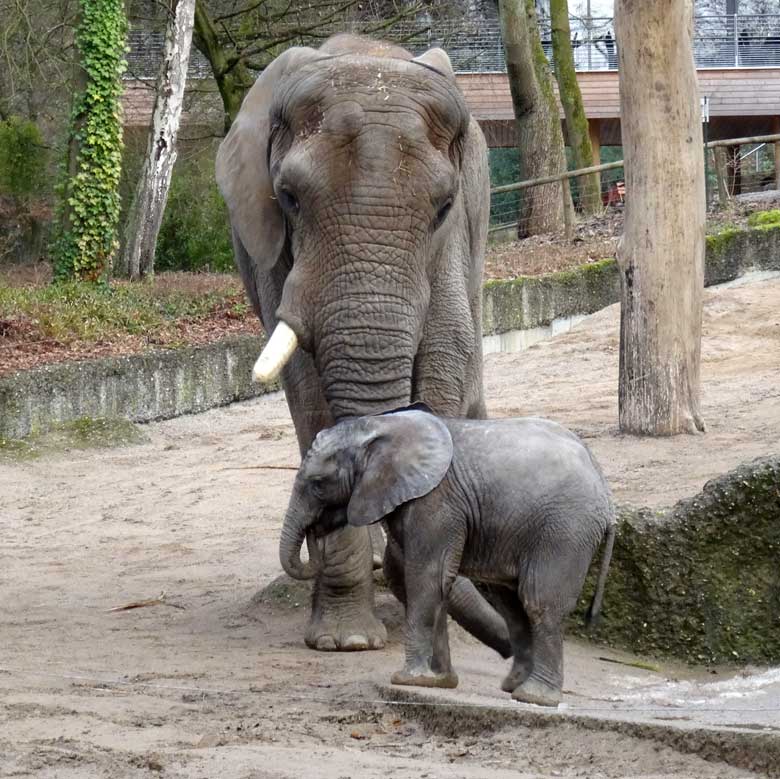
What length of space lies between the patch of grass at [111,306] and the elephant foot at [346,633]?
9.54 meters

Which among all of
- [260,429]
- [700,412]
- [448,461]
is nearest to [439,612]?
[448,461]

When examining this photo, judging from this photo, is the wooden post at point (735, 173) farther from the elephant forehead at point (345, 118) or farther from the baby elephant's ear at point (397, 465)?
the baby elephant's ear at point (397, 465)

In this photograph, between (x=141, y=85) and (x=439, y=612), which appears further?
(x=141, y=85)

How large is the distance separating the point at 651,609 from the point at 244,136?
2790 mm

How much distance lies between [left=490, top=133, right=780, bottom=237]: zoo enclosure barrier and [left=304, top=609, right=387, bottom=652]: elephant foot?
14630 mm

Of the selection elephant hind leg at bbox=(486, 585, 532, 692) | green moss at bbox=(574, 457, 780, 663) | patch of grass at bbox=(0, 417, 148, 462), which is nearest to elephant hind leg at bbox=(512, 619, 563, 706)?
elephant hind leg at bbox=(486, 585, 532, 692)

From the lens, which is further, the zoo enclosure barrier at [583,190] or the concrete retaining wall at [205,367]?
the zoo enclosure barrier at [583,190]

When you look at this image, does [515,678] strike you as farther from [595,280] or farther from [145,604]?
[595,280]

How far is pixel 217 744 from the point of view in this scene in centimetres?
478

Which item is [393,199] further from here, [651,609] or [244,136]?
[651,609]

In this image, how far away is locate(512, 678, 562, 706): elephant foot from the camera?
5.45 meters

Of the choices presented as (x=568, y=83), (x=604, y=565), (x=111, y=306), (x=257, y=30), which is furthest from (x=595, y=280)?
(x=604, y=565)

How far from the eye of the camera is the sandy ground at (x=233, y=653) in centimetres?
465

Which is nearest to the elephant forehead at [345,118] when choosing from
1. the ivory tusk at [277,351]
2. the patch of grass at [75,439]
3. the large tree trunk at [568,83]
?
the ivory tusk at [277,351]
